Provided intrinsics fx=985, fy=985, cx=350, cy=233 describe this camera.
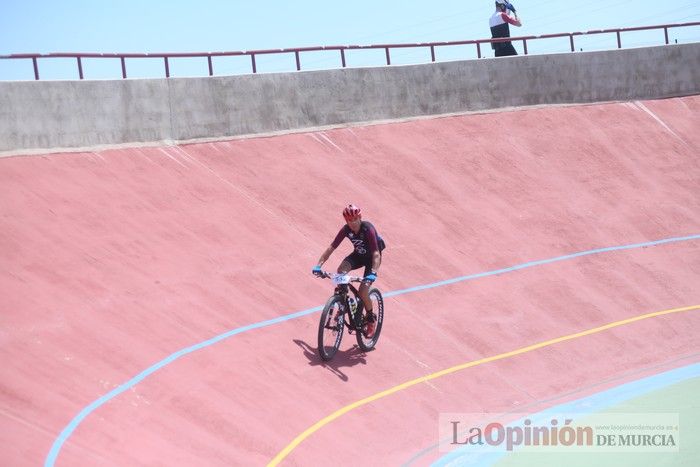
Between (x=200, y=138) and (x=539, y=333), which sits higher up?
(x=200, y=138)

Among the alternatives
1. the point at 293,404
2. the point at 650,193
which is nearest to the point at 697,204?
the point at 650,193

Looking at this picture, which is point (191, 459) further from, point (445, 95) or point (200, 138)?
point (445, 95)

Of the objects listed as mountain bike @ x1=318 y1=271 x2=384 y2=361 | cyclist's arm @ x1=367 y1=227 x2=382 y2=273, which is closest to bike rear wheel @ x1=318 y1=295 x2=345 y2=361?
mountain bike @ x1=318 y1=271 x2=384 y2=361

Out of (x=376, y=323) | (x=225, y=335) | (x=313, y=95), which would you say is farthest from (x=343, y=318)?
(x=313, y=95)

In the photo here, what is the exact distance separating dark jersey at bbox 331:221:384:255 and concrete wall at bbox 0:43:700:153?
6.17 meters

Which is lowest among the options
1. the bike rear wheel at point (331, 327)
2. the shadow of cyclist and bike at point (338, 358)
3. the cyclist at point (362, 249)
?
the shadow of cyclist and bike at point (338, 358)

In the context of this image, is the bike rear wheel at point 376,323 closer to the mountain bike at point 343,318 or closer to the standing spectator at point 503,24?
the mountain bike at point 343,318

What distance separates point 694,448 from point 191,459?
5696 millimetres

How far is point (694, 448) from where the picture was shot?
443 inches

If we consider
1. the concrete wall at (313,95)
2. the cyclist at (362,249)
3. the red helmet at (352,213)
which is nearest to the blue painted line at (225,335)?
the cyclist at (362,249)

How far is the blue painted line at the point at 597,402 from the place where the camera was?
37.8 feet

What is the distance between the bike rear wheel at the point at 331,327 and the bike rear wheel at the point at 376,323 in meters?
0.30

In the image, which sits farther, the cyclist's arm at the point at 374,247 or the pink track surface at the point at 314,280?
the cyclist's arm at the point at 374,247

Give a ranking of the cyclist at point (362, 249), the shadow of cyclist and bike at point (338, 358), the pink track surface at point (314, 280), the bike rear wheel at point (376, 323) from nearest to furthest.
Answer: the pink track surface at point (314, 280) < the cyclist at point (362, 249) < the shadow of cyclist and bike at point (338, 358) < the bike rear wheel at point (376, 323)
